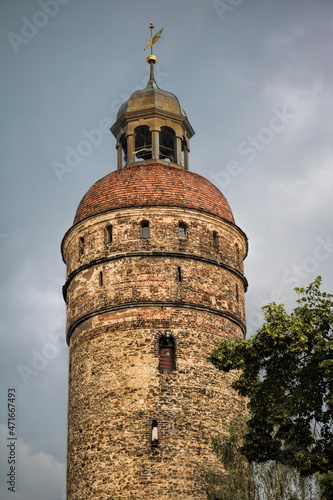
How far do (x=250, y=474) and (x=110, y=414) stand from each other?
501 cm

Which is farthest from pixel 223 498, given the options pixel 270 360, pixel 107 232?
pixel 107 232

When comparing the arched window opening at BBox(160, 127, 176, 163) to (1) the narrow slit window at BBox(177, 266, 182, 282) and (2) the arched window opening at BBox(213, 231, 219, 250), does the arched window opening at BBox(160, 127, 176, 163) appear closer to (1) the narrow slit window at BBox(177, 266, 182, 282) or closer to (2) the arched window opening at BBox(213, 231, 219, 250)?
(2) the arched window opening at BBox(213, 231, 219, 250)

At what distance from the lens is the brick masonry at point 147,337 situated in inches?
992

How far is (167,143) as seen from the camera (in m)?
34.2

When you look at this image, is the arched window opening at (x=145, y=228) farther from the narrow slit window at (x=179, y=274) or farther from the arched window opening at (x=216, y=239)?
the arched window opening at (x=216, y=239)

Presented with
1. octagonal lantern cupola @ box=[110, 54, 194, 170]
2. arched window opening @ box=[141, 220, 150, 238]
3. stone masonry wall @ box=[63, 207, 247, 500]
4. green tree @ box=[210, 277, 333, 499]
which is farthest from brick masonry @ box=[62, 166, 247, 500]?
green tree @ box=[210, 277, 333, 499]

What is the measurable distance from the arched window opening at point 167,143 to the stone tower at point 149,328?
1614 millimetres

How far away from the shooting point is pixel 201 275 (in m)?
28.2

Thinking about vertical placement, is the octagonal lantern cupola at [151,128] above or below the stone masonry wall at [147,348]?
above

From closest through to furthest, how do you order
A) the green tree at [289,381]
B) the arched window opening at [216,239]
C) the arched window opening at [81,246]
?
1. the green tree at [289,381]
2. the arched window opening at [216,239]
3. the arched window opening at [81,246]

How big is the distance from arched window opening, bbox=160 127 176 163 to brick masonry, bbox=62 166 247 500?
125 inches

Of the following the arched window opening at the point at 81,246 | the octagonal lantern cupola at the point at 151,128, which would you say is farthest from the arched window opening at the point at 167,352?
the octagonal lantern cupola at the point at 151,128

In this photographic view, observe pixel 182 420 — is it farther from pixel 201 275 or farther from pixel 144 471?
pixel 201 275

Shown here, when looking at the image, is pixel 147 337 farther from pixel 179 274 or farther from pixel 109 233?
pixel 109 233
